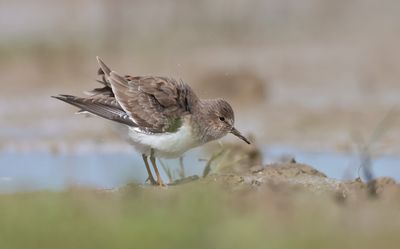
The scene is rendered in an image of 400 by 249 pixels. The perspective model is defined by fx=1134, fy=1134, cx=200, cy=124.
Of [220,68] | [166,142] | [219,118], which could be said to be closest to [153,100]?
[166,142]

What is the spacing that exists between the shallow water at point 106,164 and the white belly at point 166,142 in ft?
1.01

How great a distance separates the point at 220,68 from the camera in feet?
60.1

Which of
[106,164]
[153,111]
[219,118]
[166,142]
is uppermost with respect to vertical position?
[106,164]

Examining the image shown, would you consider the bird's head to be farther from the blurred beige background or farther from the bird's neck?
the blurred beige background

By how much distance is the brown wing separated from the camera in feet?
32.4

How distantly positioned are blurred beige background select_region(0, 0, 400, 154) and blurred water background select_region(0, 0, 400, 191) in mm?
25

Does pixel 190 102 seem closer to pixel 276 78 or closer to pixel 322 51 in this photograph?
pixel 276 78

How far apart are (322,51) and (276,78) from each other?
1650 mm

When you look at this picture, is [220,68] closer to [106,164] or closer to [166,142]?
[106,164]


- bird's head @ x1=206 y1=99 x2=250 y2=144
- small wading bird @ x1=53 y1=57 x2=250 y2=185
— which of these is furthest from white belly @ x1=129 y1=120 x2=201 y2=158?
bird's head @ x1=206 y1=99 x2=250 y2=144

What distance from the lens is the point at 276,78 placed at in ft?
59.8

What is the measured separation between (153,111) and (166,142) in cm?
42

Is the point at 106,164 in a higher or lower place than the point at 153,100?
higher

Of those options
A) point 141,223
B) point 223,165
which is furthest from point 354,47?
point 141,223
